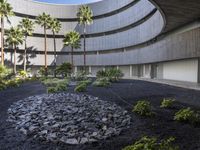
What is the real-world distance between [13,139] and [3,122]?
7.81 ft

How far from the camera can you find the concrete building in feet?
104

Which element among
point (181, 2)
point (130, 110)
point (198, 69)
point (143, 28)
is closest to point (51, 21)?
point (143, 28)

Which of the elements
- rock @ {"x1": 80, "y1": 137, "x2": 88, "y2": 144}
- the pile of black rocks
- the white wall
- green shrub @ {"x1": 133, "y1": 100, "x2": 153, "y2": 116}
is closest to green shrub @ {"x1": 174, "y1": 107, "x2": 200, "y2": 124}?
green shrub @ {"x1": 133, "y1": 100, "x2": 153, "y2": 116}

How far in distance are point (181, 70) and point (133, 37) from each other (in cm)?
2168

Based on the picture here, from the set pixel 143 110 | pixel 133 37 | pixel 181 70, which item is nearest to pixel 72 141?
pixel 143 110

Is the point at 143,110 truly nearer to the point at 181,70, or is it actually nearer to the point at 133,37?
the point at 181,70

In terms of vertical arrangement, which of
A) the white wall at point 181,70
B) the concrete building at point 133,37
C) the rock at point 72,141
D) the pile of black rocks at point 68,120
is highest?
the concrete building at point 133,37

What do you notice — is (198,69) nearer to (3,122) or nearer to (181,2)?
(181,2)

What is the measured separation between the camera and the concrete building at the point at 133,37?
3156cm

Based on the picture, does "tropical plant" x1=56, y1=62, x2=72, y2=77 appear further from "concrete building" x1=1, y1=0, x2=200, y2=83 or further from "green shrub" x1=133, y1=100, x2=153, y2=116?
"green shrub" x1=133, y1=100, x2=153, y2=116

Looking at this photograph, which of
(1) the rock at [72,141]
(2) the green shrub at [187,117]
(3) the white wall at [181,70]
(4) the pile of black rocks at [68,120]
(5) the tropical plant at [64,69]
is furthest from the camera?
(5) the tropical plant at [64,69]

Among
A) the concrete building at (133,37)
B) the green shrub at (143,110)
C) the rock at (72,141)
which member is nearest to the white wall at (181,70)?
the concrete building at (133,37)

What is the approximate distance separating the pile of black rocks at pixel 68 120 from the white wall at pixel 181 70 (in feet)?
77.5

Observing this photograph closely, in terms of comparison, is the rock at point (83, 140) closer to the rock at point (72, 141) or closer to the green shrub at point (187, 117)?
the rock at point (72, 141)
